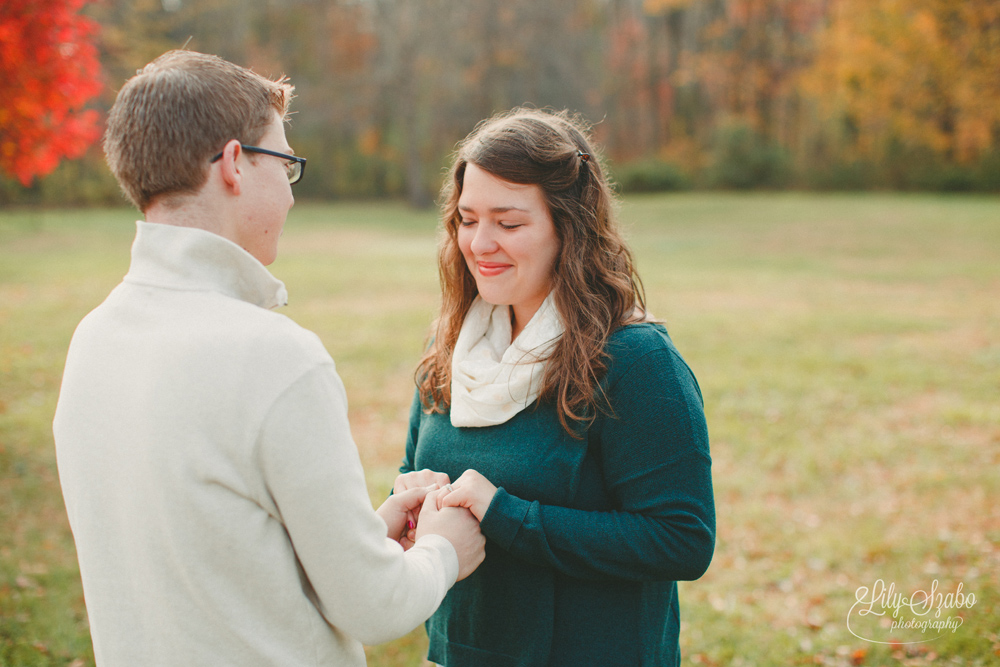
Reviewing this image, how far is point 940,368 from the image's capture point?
9172 millimetres

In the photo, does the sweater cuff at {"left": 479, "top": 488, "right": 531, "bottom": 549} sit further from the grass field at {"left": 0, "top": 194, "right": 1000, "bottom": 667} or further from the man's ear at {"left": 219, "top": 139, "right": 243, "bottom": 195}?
the grass field at {"left": 0, "top": 194, "right": 1000, "bottom": 667}

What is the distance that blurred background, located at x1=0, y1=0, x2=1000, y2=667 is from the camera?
16.0ft

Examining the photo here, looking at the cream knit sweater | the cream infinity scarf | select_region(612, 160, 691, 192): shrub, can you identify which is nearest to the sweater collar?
the cream knit sweater

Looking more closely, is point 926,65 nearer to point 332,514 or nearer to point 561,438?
point 561,438

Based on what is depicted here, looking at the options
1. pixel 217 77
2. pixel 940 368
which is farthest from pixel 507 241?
pixel 940 368

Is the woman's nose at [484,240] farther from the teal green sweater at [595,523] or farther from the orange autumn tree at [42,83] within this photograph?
the orange autumn tree at [42,83]

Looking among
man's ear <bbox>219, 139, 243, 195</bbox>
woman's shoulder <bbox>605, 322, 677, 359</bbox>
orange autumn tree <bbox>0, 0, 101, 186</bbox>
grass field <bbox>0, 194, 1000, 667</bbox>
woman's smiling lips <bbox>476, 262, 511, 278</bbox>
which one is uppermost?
orange autumn tree <bbox>0, 0, 101, 186</bbox>

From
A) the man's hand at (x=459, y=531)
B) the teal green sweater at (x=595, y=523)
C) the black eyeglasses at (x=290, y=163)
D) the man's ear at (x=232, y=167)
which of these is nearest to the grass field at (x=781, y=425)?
the teal green sweater at (x=595, y=523)

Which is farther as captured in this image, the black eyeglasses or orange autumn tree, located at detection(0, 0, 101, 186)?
orange autumn tree, located at detection(0, 0, 101, 186)

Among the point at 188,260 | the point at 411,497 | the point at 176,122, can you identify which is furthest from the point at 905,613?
the point at 176,122

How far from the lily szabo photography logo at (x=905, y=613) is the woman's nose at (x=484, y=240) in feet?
11.1

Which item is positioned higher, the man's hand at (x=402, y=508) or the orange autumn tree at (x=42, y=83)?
the orange autumn tree at (x=42, y=83)

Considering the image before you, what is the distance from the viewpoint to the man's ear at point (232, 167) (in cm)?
144

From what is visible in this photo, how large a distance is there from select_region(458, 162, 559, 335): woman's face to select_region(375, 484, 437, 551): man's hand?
24.6 inches
